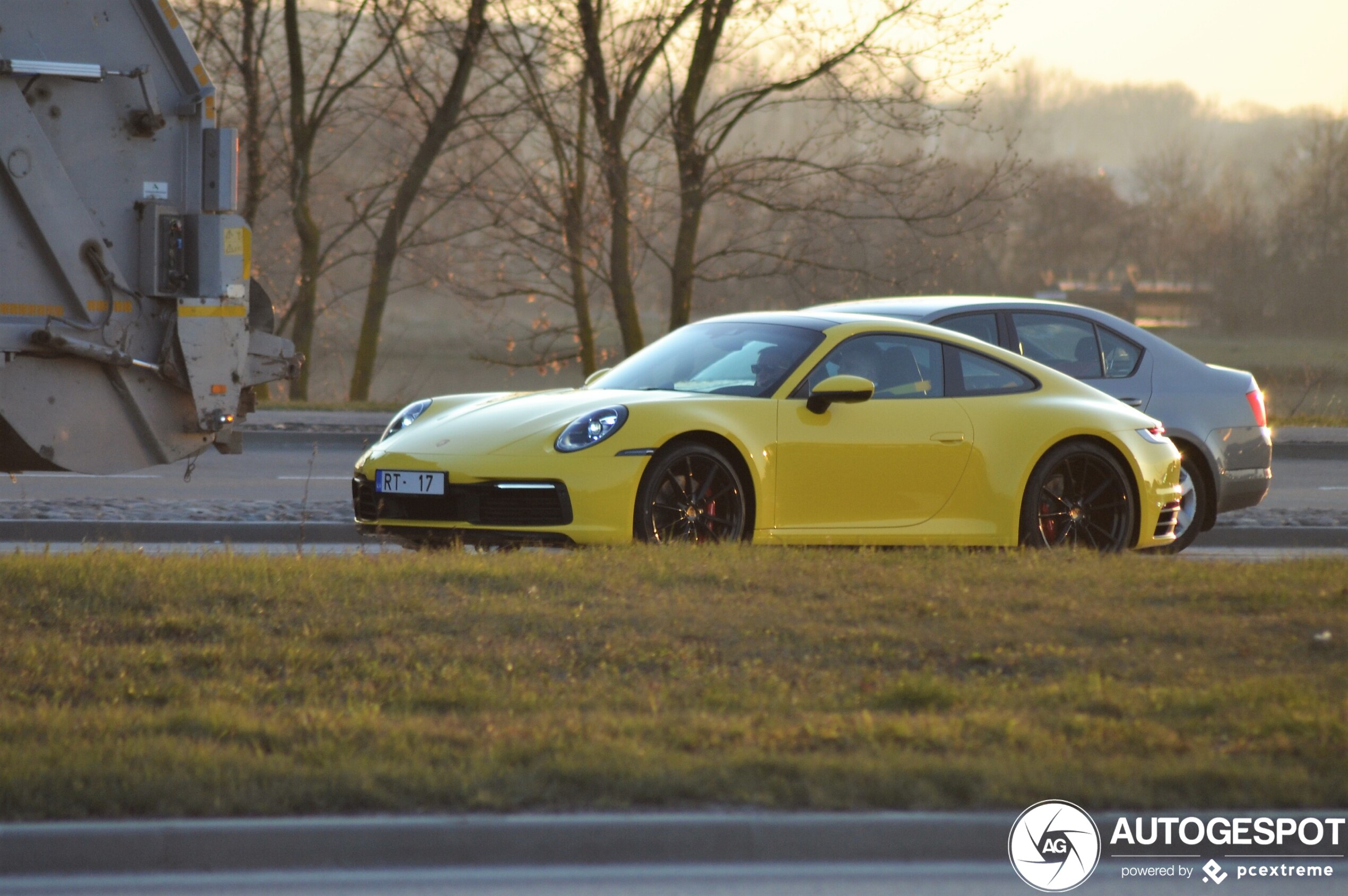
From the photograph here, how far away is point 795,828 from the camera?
405 centimetres

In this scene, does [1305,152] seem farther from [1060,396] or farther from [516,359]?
[1060,396]

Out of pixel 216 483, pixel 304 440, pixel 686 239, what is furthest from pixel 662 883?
pixel 686 239

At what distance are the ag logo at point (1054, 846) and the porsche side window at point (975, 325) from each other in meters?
6.46

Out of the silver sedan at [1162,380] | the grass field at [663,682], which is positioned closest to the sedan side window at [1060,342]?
the silver sedan at [1162,380]

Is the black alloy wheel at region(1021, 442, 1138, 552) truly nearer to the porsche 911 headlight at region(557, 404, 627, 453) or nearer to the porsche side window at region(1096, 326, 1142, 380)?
the porsche side window at region(1096, 326, 1142, 380)

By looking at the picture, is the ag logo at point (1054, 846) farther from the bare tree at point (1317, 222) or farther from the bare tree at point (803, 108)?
the bare tree at point (1317, 222)

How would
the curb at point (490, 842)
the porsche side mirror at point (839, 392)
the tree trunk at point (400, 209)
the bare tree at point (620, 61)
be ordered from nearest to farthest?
the curb at point (490, 842)
the porsche side mirror at point (839, 392)
the bare tree at point (620, 61)
the tree trunk at point (400, 209)

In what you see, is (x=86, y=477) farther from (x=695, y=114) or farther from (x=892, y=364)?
(x=695, y=114)

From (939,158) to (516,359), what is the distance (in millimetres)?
9200

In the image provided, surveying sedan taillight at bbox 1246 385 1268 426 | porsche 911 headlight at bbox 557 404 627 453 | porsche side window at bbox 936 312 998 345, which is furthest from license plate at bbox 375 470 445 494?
sedan taillight at bbox 1246 385 1268 426

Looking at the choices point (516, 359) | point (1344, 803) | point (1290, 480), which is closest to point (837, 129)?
point (516, 359)

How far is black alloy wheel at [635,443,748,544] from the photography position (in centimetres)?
810

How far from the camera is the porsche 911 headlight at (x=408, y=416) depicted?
9.30 metres

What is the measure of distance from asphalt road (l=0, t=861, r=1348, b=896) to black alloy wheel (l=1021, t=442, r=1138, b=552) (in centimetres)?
499
